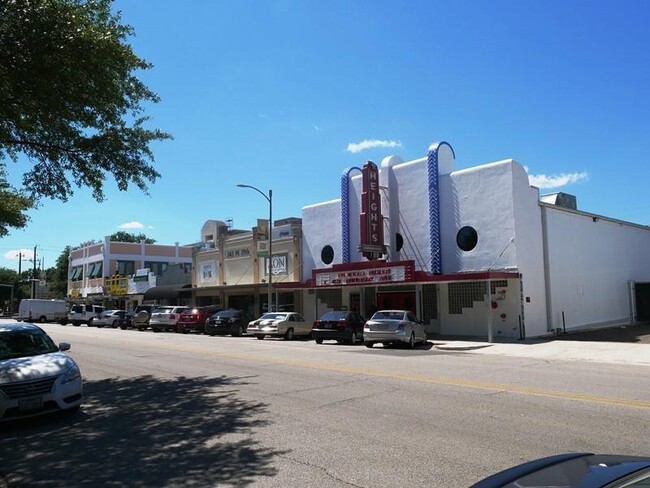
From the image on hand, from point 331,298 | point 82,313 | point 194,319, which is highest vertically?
point 331,298

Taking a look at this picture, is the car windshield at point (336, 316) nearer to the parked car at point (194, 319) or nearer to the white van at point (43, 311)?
the parked car at point (194, 319)

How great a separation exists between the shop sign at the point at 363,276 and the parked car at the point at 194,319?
8.84 m

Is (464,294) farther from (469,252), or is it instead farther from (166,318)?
(166,318)

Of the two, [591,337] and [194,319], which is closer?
[591,337]

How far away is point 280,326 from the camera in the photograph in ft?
91.5

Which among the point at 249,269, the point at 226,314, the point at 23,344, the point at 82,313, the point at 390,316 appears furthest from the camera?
the point at 82,313

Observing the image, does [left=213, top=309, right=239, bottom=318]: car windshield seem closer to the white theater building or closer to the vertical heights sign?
the white theater building

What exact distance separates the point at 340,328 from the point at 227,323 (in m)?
10.0

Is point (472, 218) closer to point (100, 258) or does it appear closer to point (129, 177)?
point (129, 177)

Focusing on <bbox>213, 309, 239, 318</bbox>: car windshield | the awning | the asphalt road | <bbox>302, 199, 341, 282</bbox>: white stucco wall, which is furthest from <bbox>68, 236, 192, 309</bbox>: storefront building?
the asphalt road

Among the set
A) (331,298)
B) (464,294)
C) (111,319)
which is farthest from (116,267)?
(464,294)

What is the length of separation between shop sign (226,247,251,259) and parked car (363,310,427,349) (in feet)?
64.0

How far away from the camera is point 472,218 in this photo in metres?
25.8

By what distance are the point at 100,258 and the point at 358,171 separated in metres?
48.8
